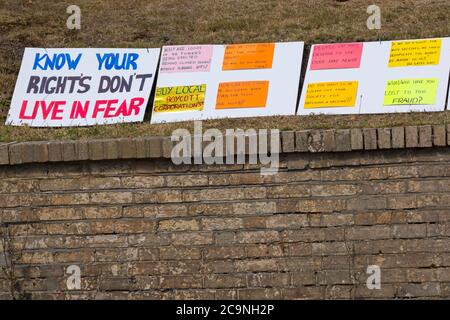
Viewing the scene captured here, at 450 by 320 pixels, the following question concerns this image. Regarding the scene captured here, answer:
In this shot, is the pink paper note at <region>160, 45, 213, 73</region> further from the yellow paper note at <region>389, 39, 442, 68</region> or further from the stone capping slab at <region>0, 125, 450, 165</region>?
the stone capping slab at <region>0, 125, 450, 165</region>

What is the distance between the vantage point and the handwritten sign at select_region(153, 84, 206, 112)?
321 inches

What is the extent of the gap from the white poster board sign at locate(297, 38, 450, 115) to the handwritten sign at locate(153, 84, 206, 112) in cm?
93

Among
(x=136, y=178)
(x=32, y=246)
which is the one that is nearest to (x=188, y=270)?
(x=136, y=178)

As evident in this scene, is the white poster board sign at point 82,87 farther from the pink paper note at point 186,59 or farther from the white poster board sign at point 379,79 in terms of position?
the white poster board sign at point 379,79

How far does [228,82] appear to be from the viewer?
8.24 meters

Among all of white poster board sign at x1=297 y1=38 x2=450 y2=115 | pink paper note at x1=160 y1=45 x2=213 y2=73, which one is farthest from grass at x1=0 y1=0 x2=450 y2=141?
pink paper note at x1=160 y1=45 x2=213 y2=73

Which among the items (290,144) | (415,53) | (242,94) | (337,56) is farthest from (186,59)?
(290,144)

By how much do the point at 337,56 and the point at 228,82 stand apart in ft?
3.42

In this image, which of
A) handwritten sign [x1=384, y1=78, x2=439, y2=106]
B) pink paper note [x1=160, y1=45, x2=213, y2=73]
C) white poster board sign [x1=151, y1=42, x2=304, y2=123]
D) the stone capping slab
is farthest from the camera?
pink paper note [x1=160, y1=45, x2=213, y2=73]

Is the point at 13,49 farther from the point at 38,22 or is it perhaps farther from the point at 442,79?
the point at 442,79

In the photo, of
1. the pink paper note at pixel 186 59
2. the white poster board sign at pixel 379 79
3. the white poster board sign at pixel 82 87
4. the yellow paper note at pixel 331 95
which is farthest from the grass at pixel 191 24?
the pink paper note at pixel 186 59

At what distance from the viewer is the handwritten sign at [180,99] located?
26.8 ft

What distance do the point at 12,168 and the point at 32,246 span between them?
61cm

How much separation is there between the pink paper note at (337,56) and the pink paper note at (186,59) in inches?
39.6
